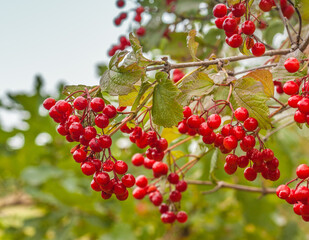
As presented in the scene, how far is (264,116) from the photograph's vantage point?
2.17ft

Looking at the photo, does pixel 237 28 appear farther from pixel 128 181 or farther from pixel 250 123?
pixel 128 181

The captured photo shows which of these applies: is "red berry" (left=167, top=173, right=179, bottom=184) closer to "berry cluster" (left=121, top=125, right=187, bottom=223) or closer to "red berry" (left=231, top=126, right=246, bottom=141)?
"berry cluster" (left=121, top=125, right=187, bottom=223)

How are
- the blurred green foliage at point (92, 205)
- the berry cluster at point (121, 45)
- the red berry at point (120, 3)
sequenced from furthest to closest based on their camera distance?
1. the blurred green foliage at point (92, 205)
2. the red berry at point (120, 3)
3. the berry cluster at point (121, 45)

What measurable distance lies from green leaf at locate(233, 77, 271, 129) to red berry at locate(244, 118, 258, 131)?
23mm

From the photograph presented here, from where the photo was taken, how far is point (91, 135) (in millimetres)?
625

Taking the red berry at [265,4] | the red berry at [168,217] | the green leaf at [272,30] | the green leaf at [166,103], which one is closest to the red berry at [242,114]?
the green leaf at [166,103]

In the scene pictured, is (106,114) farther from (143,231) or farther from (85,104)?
(143,231)

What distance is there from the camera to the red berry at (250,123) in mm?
646

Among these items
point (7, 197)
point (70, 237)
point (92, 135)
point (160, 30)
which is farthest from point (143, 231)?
point (92, 135)

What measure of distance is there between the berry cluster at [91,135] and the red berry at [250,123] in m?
0.26

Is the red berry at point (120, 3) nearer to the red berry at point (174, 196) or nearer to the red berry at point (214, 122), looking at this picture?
the red berry at point (174, 196)

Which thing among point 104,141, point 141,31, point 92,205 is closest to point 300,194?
point 104,141

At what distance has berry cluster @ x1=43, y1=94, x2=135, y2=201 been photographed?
0.62 metres

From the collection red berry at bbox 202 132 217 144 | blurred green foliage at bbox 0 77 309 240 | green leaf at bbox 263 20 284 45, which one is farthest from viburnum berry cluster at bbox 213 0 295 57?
blurred green foliage at bbox 0 77 309 240
